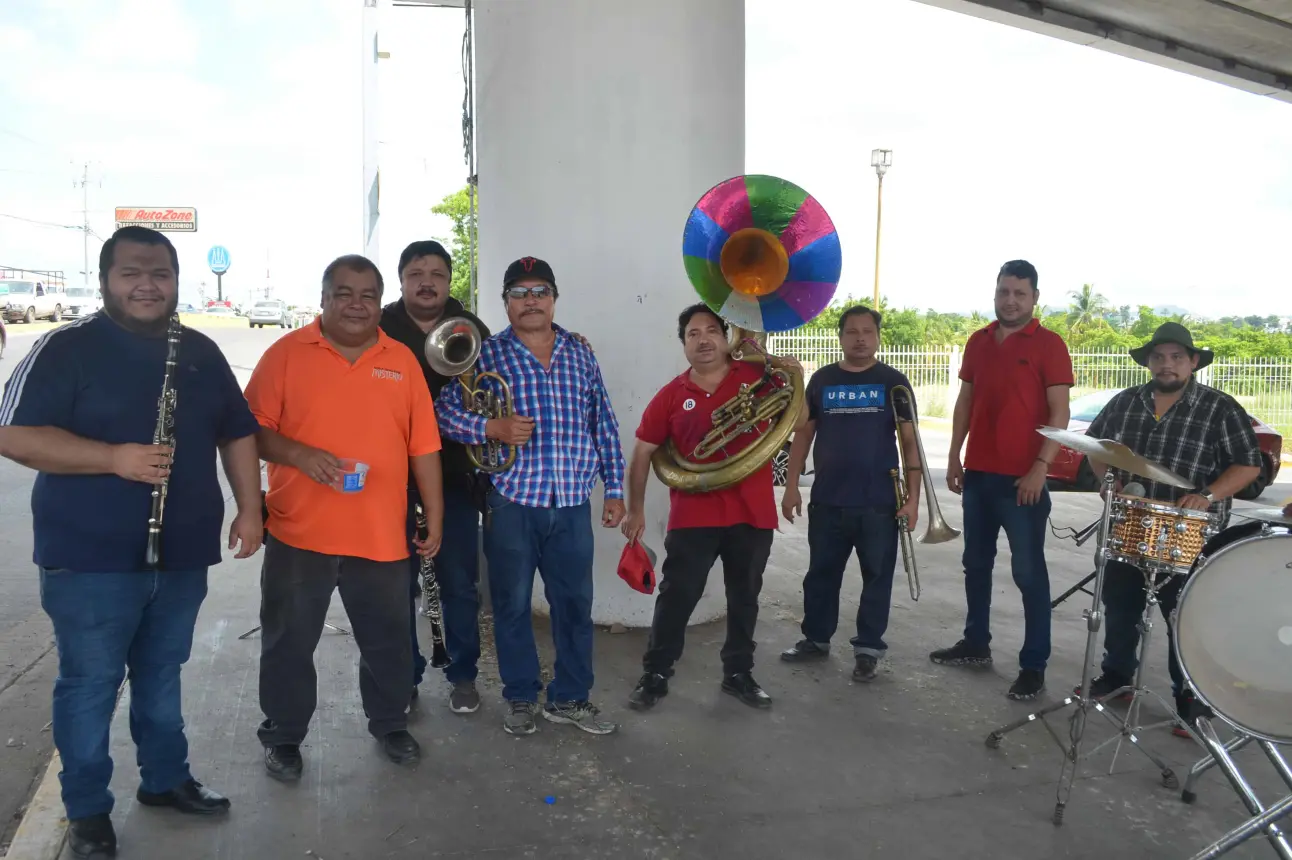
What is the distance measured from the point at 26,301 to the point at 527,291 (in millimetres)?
32743

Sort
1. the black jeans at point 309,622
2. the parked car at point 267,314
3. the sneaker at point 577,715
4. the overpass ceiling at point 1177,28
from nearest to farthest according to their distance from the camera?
the black jeans at point 309,622 → the sneaker at point 577,715 → the overpass ceiling at point 1177,28 → the parked car at point 267,314

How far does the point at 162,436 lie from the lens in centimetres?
284

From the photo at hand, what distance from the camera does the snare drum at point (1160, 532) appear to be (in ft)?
10.7

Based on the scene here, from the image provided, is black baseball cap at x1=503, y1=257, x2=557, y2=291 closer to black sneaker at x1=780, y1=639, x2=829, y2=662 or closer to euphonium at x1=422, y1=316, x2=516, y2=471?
euphonium at x1=422, y1=316, x2=516, y2=471

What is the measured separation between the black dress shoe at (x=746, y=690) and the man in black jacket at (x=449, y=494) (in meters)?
1.13

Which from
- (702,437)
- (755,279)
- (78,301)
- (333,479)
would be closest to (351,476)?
(333,479)

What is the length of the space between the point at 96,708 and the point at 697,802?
6.43 feet

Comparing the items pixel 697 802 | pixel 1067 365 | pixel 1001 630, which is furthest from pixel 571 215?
pixel 1001 630

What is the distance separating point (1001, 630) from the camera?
543 cm

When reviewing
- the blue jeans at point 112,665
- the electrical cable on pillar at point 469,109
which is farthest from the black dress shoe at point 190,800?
the electrical cable on pillar at point 469,109

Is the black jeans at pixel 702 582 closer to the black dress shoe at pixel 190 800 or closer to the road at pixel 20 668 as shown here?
the black dress shoe at pixel 190 800

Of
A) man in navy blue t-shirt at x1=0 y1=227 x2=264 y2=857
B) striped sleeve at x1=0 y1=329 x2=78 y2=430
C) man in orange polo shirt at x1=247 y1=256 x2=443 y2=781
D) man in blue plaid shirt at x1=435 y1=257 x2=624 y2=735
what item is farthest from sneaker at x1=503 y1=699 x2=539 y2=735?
striped sleeve at x1=0 y1=329 x2=78 y2=430

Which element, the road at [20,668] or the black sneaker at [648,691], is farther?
the black sneaker at [648,691]

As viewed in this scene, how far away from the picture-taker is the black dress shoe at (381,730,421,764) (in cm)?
356
